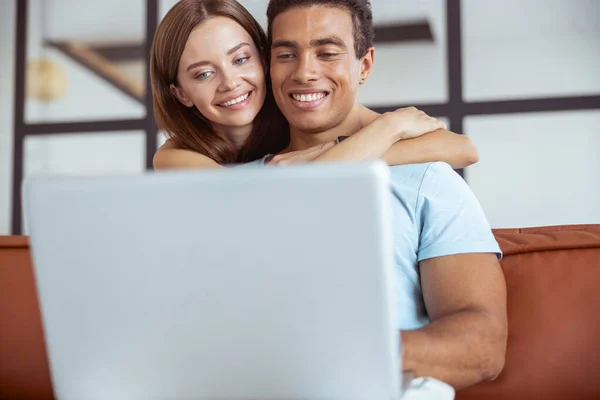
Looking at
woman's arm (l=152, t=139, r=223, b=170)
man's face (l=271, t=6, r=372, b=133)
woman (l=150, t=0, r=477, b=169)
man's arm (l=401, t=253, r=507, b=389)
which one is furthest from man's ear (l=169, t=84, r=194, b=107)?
man's arm (l=401, t=253, r=507, b=389)

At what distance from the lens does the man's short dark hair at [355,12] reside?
1.71 m

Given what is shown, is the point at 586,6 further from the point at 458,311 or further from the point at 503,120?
the point at 458,311

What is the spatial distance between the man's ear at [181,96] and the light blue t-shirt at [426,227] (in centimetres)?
64

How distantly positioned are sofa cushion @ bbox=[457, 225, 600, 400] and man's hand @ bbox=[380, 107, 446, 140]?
1.26 feet

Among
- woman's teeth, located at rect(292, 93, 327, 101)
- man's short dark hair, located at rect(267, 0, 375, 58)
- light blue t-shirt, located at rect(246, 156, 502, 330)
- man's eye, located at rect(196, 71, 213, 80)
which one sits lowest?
light blue t-shirt, located at rect(246, 156, 502, 330)

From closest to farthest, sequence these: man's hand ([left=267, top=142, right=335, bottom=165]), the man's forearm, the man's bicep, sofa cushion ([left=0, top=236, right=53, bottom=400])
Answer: the man's forearm < the man's bicep < sofa cushion ([left=0, top=236, right=53, bottom=400]) < man's hand ([left=267, top=142, right=335, bottom=165])

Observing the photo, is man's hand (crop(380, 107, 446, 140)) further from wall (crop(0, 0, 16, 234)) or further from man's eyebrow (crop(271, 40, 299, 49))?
wall (crop(0, 0, 16, 234))

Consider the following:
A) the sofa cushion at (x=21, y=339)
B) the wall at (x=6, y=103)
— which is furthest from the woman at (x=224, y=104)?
the wall at (x=6, y=103)

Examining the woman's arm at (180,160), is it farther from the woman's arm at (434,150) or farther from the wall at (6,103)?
the wall at (6,103)

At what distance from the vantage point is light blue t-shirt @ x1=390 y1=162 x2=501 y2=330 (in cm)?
134

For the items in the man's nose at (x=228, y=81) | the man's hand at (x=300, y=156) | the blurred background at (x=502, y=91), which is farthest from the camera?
the blurred background at (x=502, y=91)

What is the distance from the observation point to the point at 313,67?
Result: 5.44 feet

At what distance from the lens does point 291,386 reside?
0.78m

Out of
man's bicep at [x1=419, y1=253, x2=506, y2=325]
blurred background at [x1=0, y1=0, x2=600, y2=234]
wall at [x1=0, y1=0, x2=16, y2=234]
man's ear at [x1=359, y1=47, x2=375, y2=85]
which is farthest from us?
wall at [x1=0, y1=0, x2=16, y2=234]
